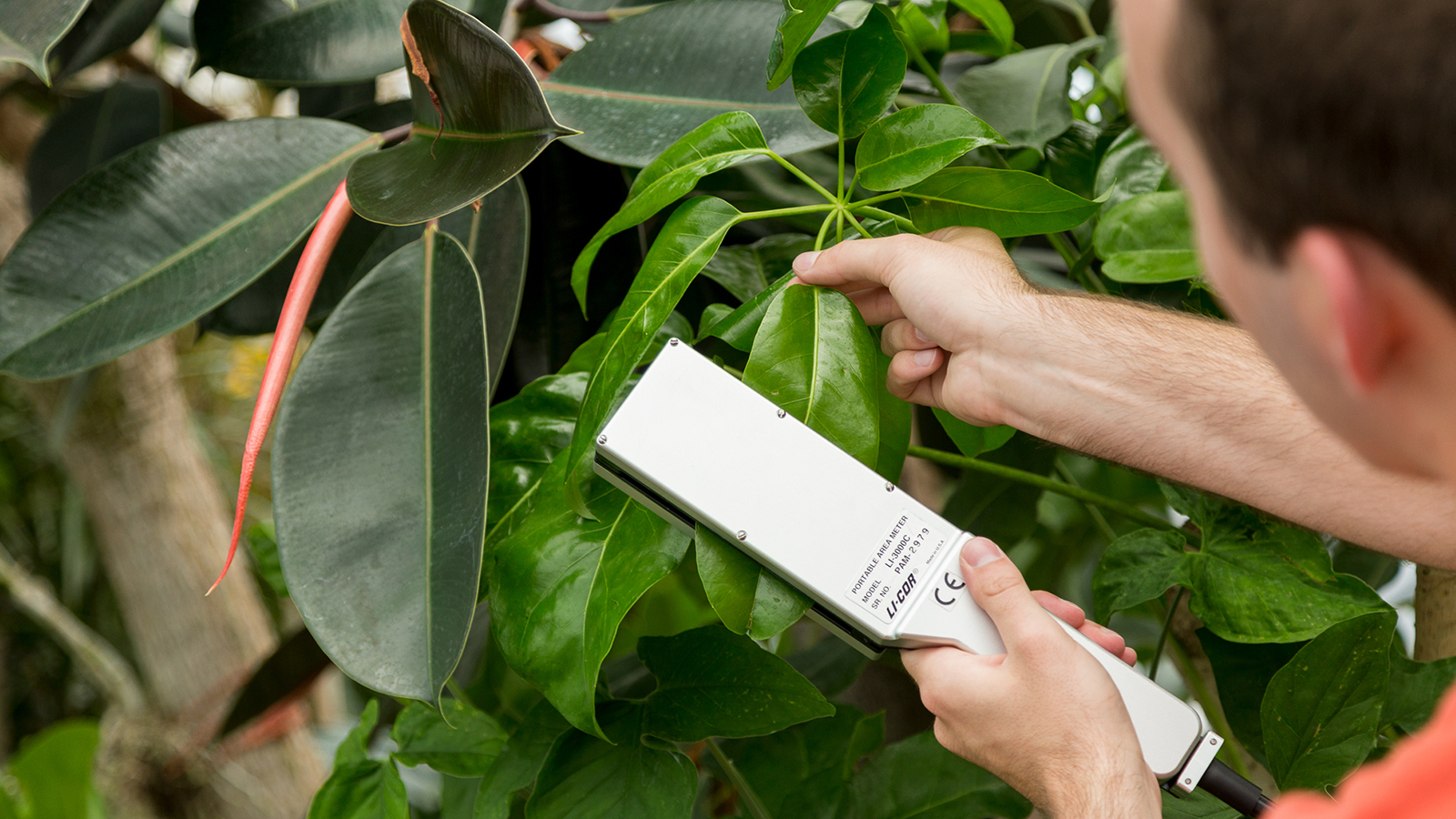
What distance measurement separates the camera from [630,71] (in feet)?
1.83

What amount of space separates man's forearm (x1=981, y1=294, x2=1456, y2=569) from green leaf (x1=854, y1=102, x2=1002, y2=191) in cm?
11

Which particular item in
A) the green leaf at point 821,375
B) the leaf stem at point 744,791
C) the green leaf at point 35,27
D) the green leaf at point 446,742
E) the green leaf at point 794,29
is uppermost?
the green leaf at point 794,29

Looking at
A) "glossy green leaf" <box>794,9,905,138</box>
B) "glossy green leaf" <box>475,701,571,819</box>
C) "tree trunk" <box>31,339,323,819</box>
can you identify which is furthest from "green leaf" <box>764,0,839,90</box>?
"tree trunk" <box>31,339,323,819</box>

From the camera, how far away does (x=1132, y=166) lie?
0.55 metres

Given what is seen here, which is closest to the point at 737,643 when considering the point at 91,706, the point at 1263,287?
the point at 1263,287

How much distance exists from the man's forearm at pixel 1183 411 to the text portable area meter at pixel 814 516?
0.34 feet

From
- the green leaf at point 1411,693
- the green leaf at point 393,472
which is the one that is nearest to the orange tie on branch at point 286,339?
the green leaf at point 393,472

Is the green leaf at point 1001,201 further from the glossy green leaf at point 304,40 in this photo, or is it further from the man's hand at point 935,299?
the glossy green leaf at point 304,40

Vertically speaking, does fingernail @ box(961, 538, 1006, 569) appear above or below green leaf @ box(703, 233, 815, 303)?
below

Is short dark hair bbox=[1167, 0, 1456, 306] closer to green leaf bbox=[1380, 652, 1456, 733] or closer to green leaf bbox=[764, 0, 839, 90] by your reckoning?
green leaf bbox=[764, 0, 839, 90]

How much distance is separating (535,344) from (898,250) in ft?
1.06

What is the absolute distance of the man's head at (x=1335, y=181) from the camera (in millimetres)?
204

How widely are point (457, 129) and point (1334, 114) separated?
1.19 feet

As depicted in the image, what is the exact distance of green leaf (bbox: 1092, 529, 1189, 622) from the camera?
19.2 inches
